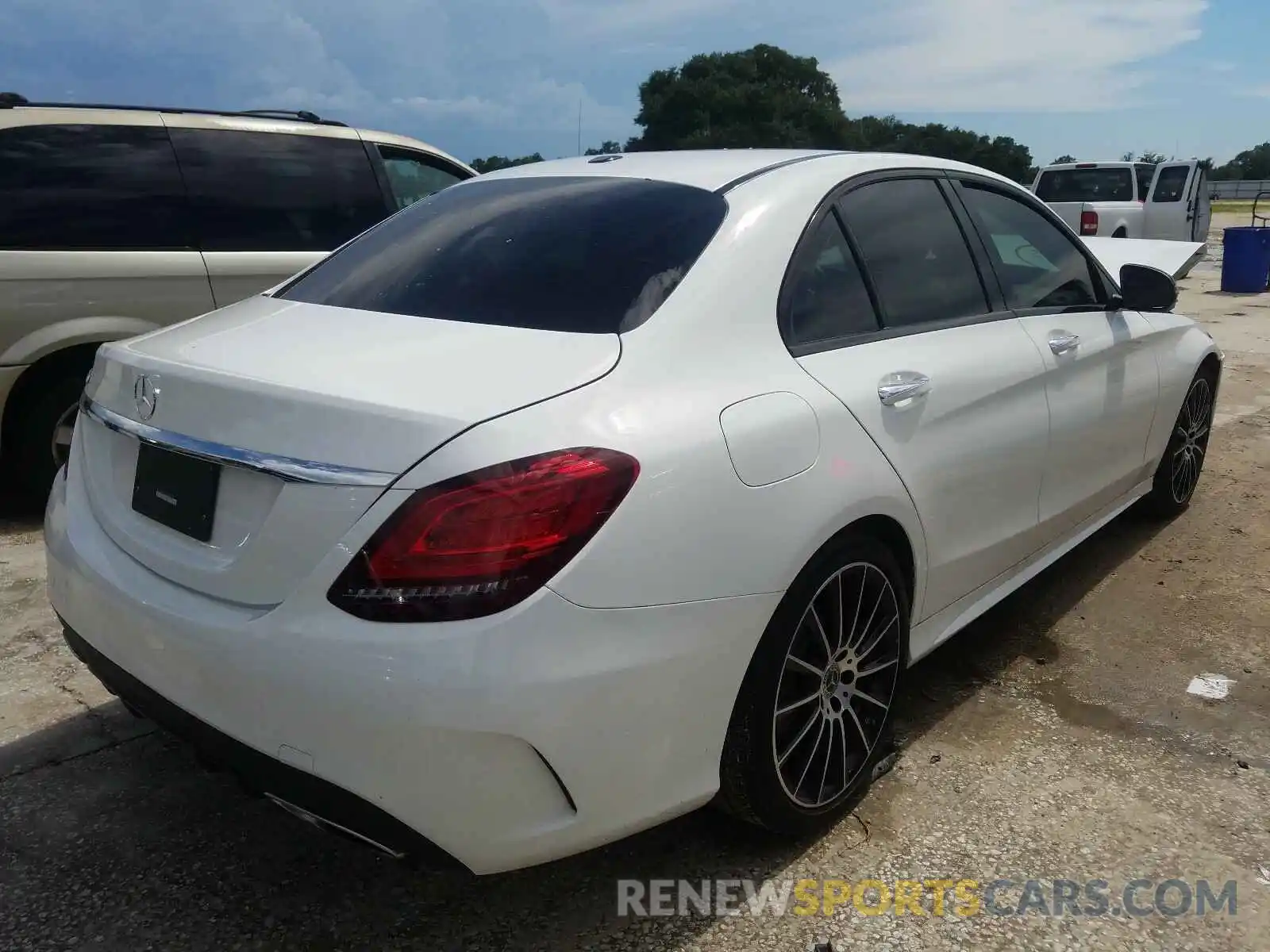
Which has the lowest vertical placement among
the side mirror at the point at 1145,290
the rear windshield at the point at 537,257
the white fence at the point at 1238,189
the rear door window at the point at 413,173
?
the side mirror at the point at 1145,290

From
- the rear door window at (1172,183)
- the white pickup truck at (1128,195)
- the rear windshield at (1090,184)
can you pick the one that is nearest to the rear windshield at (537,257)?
the white pickup truck at (1128,195)

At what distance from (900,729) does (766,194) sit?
1610 millimetres

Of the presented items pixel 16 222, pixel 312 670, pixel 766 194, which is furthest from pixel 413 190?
pixel 312 670

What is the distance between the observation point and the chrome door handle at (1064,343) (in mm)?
3393

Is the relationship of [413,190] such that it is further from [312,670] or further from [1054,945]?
[1054,945]

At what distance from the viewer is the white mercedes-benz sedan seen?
1.80 metres

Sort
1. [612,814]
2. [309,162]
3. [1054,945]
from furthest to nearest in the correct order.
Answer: [309,162] → [1054,945] → [612,814]

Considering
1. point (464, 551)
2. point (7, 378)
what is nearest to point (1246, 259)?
point (7, 378)

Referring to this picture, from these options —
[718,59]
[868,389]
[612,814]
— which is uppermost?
[718,59]

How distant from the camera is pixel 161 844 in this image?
2529 mm

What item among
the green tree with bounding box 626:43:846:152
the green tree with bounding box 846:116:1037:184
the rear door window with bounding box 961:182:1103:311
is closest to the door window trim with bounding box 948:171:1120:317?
the rear door window with bounding box 961:182:1103:311

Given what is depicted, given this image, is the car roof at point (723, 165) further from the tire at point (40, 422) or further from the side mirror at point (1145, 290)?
the tire at point (40, 422)

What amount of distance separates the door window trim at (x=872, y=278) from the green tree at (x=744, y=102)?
47.5 m

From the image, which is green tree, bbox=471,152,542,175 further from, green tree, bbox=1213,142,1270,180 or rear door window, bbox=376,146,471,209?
green tree, bbox=1213,142,1270,180
